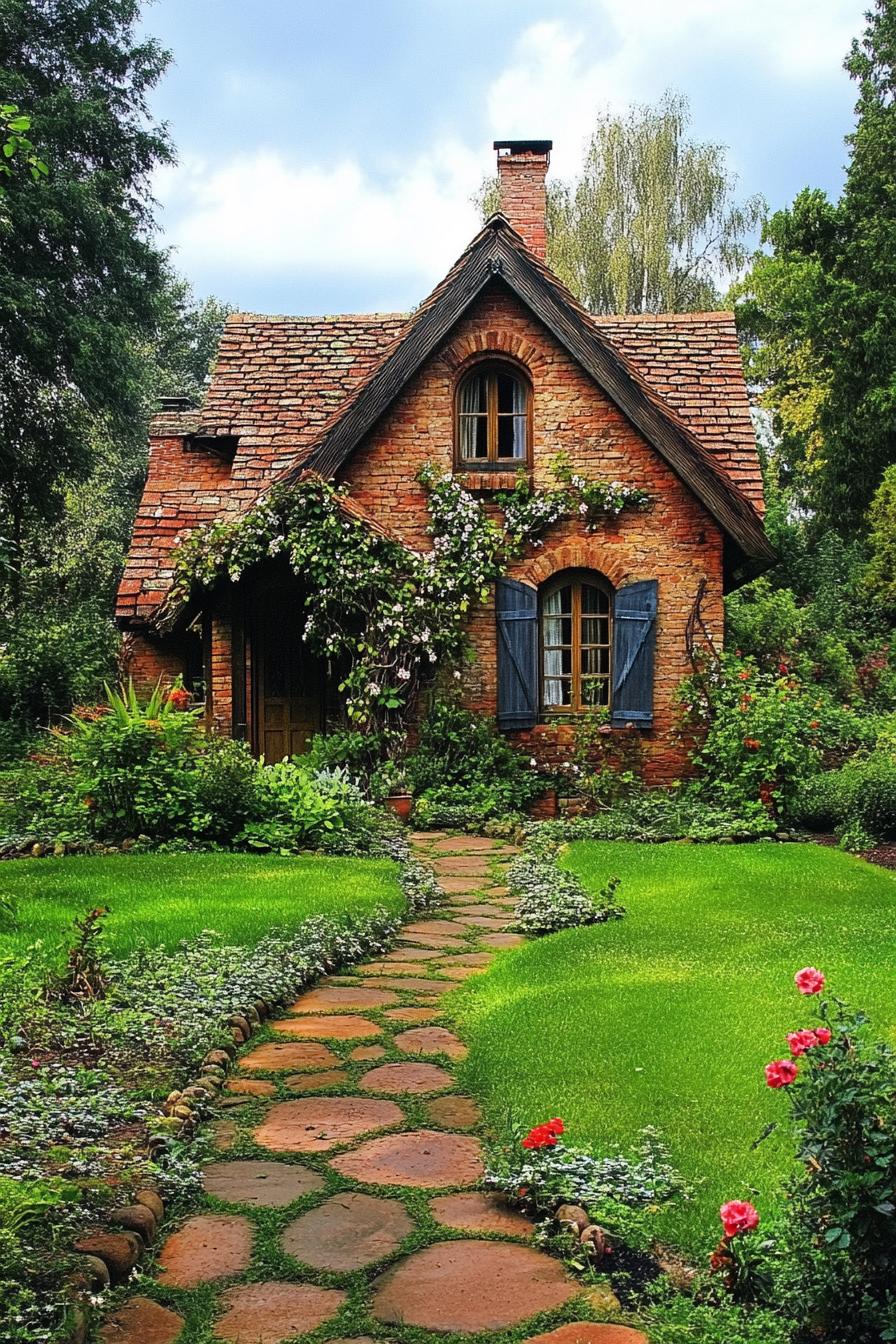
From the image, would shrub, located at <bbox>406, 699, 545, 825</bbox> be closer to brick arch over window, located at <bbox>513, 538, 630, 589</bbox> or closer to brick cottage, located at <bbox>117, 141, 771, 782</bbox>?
brick cottage, located at <bbox>117, 141, 771, 782</bbox>

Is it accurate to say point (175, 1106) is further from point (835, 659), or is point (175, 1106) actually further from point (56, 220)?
point (56, 220)

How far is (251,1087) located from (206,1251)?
137 centimetres

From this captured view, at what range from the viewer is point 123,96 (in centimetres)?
2347

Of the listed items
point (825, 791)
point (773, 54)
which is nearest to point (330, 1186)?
point (825, 791)

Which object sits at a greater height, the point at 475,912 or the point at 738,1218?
the point at 738,1218

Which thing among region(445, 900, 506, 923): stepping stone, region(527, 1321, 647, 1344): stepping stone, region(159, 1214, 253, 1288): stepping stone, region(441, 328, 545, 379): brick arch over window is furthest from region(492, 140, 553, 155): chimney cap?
region(527, 1321, 647, 1344): stepping stone

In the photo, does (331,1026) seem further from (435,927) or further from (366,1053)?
(435,927)

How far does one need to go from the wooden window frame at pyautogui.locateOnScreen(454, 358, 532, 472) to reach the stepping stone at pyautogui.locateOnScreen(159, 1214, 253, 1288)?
11302 millimetres

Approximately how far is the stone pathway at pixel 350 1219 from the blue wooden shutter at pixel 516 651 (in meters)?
8.18

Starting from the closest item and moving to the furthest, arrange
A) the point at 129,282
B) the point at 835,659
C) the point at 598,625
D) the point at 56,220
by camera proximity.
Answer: the point at 598,625 < the point at 835,659 < the point at 56,220 < the point at 129,282

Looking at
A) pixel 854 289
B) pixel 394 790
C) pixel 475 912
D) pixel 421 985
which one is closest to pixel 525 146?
pixel 394 790

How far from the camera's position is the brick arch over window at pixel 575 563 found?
1366cm

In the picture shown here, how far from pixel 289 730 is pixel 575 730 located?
3.53 metres

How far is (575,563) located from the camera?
13656 millimetres
